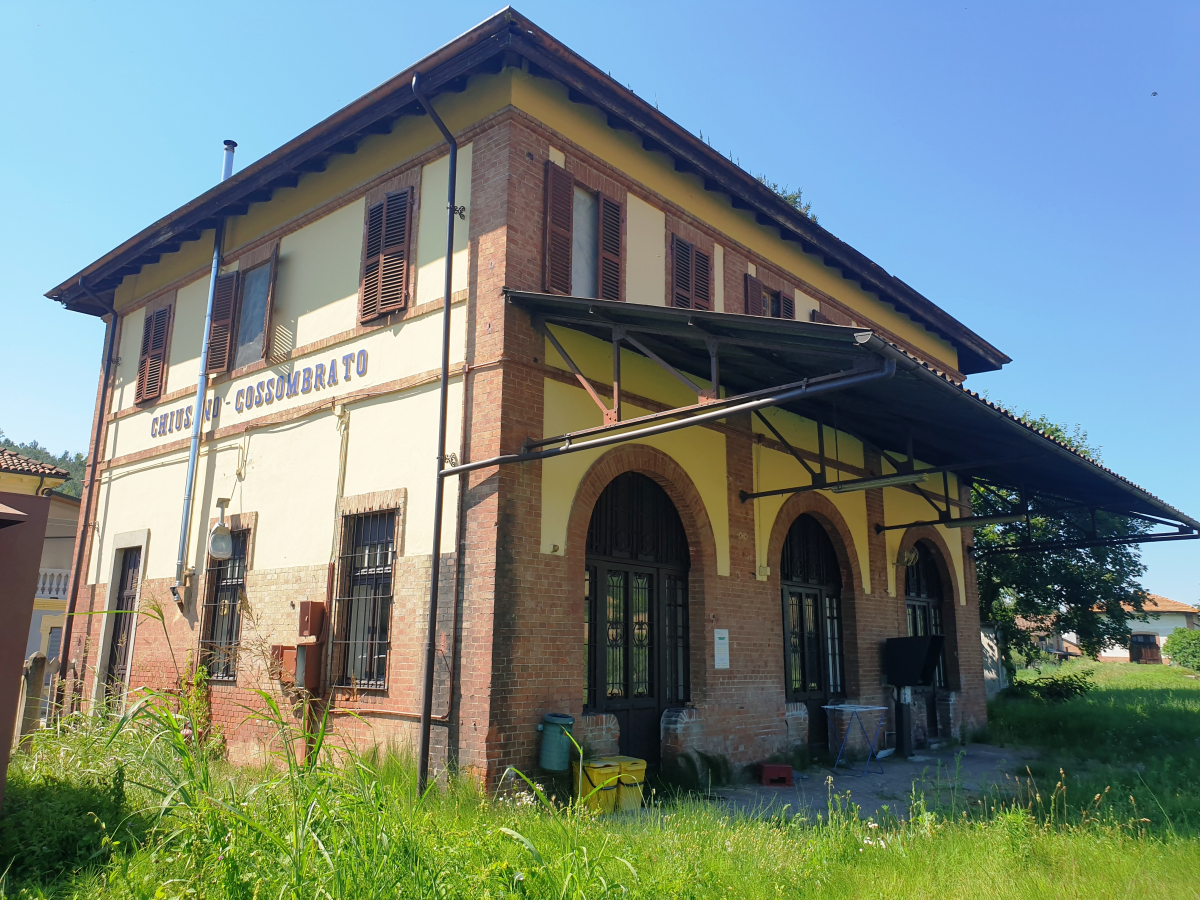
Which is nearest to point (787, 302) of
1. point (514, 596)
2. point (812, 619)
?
point (812, 619)

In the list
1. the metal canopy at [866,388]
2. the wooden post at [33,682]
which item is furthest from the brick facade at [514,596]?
the wooden post at [33,682]

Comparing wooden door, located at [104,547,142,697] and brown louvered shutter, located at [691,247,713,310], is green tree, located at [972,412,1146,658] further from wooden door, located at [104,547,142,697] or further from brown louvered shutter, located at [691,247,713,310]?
wooden door, located at [104,547,142,697]

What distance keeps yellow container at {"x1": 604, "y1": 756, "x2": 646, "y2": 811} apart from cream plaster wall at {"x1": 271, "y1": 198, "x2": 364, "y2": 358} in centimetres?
582

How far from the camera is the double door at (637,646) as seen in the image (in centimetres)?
913

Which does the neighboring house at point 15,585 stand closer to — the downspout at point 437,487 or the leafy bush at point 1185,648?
the downspout at point 437,487

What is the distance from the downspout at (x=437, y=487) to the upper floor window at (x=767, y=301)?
4655 mm

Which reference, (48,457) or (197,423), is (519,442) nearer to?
(197,423)

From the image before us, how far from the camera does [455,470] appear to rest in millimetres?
8172

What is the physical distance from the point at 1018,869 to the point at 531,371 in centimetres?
573

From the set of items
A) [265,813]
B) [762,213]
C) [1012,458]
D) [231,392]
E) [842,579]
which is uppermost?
[762,213]

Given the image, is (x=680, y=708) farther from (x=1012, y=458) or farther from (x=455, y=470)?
(x=1012, y=458)

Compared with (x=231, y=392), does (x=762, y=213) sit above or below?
above

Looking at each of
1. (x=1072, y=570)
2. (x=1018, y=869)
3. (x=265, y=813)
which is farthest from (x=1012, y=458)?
(x=1072, y=570)

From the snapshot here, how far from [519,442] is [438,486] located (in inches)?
35.7
